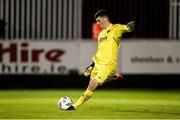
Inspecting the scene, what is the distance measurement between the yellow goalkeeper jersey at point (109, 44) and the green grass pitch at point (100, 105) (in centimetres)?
106

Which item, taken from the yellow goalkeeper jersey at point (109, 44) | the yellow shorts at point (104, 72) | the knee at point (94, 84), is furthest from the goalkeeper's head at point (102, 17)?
the knee at point (94, 84)

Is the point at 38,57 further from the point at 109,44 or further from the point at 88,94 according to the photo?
the point at 88,94

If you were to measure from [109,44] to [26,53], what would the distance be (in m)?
8.13

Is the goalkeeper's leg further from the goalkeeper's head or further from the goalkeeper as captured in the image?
the goalkeeper's head

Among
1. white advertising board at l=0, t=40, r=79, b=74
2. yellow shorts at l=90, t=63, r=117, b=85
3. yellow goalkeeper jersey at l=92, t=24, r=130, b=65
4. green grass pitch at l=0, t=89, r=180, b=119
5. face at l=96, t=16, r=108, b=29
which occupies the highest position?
face at l=96, t=16, r=108, b=29

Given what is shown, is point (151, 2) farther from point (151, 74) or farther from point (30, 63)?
point (30, 63)

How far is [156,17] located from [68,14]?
294cm

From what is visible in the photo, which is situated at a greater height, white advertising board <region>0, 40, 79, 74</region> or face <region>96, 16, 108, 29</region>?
face <region>96, 16, 108, 29</region>

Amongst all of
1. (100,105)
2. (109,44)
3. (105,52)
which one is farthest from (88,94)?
(100,105)

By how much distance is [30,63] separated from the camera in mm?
21594

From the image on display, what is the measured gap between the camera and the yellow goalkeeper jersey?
13.7 metres

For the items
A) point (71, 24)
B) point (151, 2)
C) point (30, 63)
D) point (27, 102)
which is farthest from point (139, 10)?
point (27, 102)

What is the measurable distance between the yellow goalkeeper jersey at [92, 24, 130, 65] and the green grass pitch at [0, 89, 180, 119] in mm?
1060

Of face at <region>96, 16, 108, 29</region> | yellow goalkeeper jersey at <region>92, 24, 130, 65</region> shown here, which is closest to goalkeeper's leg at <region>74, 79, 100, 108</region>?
yellow goalkeeper jersey at <region>92, 24, 130, 65</region>
